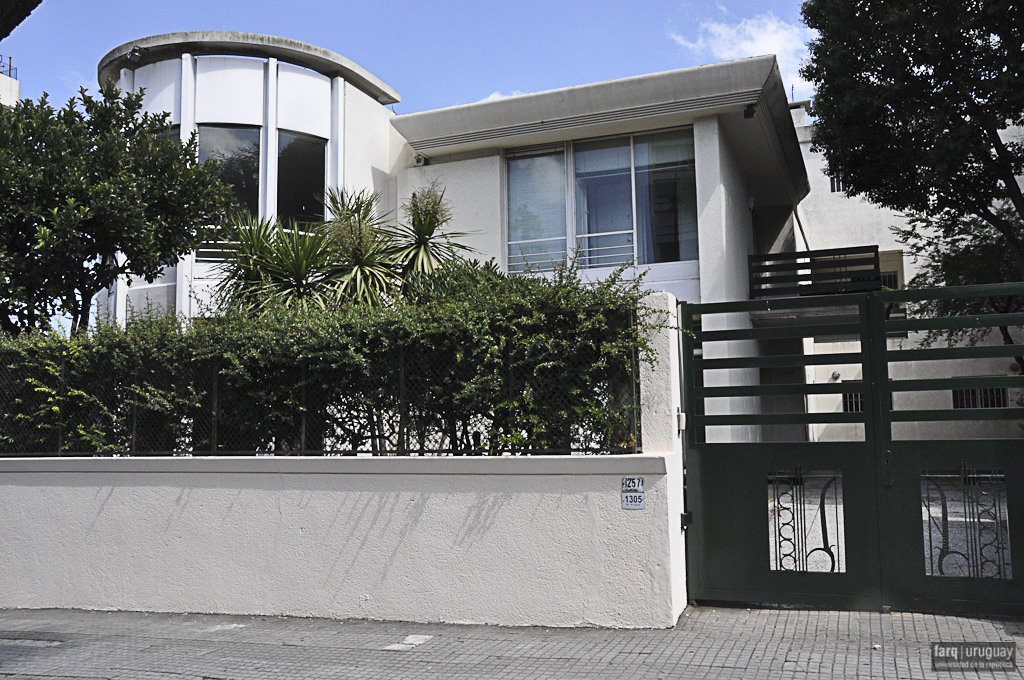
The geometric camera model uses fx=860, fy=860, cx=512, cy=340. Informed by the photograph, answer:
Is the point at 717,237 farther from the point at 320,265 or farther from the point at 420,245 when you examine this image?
the point at 320,265

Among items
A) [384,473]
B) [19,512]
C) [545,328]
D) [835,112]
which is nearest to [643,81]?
[835,112]

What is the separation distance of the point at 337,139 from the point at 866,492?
12812 mm

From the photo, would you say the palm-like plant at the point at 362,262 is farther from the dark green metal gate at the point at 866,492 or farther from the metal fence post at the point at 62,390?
the dark green metal gate at the point at 866,492

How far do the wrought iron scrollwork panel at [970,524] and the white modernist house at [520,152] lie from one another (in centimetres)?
797

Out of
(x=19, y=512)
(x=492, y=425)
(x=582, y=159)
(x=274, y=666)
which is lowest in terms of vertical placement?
(x=274, y=666)

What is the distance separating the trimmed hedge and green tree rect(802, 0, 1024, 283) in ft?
31.4

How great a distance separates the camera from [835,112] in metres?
16.1

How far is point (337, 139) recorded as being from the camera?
55.2 feet

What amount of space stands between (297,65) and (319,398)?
1073cm

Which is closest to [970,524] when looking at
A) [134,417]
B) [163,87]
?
[134,417]

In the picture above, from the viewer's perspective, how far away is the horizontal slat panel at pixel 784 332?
23.1ft

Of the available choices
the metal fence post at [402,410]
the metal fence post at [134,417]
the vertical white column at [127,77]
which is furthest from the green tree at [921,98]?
the vertical white column at [127,77]

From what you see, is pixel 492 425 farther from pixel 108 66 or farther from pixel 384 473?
pixel 108 66

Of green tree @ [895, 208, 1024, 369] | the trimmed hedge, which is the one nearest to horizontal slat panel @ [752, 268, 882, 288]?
green tree @ [895, 208, 1024, 369]
